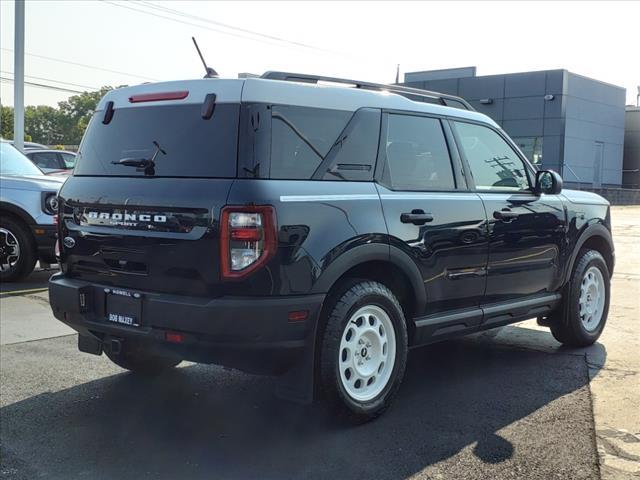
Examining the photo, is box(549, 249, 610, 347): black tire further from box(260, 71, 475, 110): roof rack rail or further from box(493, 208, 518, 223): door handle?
Answer: box(260, 71, 475, 110): roof rack rail

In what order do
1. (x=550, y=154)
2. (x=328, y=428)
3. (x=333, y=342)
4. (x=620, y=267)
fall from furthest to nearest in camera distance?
1. (x=550, y=154)
2. (x=620, y=267)
3. (x=328, y=428)
4. (x=333, y=342)

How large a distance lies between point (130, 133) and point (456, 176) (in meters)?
2.23

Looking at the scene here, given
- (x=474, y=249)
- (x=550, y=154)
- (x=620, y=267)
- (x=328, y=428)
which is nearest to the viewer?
(x=328, y=428)

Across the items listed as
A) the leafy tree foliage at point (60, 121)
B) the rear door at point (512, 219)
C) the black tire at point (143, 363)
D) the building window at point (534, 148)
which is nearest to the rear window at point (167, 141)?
the black tire at point (143, 363)

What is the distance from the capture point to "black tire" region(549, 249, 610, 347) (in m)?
5.92

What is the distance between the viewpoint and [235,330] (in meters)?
3.57

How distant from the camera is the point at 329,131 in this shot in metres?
4.10

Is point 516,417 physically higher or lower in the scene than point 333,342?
lower

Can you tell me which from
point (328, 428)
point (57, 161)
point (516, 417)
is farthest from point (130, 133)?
point (57, 161)

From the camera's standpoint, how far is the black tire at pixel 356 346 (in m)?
3.89

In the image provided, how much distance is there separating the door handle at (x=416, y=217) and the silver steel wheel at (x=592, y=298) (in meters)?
2.33

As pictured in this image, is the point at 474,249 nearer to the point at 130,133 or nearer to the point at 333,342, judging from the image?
the point at 333,342

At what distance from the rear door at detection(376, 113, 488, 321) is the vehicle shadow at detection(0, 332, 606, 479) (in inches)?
28.8

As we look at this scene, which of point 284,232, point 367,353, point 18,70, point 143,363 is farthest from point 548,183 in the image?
point 18,70
